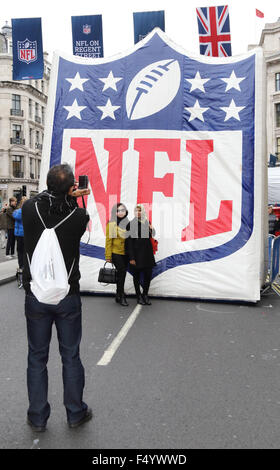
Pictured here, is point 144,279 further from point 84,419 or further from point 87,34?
point 87,34

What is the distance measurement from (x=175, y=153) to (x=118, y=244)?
209 cm

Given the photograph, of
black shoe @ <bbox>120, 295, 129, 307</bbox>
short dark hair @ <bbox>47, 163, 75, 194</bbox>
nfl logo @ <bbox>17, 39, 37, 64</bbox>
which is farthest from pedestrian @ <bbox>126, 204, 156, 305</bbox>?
nfl logo @ <bbox>17, 39, 37, 64</bbox>

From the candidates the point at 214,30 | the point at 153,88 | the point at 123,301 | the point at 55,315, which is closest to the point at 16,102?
the point at 214,30

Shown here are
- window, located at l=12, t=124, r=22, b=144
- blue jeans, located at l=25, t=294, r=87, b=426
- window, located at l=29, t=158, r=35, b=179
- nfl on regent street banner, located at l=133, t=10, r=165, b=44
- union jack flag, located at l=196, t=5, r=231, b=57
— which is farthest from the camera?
window, located at l=29, t=158, r=35, b=179

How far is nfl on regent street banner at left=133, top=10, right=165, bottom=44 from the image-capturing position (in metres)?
12.9

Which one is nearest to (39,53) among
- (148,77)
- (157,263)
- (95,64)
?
(95,64)

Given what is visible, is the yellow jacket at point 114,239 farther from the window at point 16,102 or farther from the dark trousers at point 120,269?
the window at point 16,102

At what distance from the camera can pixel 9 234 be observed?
49.2 ft

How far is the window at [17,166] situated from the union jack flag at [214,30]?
4627 cm

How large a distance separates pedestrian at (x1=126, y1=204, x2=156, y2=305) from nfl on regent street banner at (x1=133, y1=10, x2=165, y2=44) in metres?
7.42

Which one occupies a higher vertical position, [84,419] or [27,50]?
[27,50]

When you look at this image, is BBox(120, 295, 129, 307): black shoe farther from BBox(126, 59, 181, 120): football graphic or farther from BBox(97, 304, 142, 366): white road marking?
BBox(126, 59, 181, 120): football graphic

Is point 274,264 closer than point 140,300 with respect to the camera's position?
No

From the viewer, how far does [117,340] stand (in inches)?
224
